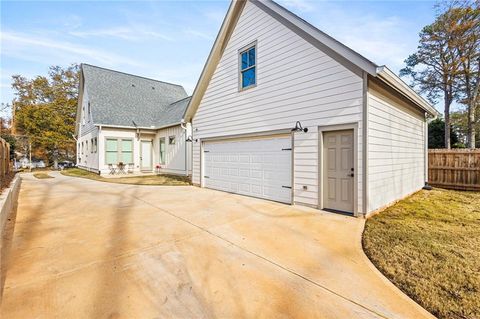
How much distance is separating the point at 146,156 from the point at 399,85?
49.2 ft

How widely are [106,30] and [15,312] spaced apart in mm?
12393

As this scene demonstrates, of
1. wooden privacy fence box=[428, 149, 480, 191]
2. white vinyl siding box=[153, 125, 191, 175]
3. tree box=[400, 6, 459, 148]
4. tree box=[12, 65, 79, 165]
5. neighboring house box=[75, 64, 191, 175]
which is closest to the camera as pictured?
wooden privacy fence box=[428, 149, 480, 191]

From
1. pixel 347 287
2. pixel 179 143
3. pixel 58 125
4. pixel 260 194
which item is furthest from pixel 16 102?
pixel 347 287

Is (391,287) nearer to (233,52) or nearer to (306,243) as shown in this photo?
(306,243)

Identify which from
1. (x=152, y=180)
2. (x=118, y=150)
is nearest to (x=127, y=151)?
(x=118, y=150)

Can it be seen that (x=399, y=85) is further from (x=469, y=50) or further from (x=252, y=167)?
(x=469, y=50)

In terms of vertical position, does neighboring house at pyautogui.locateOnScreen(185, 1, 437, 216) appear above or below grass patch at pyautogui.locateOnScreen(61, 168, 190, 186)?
above

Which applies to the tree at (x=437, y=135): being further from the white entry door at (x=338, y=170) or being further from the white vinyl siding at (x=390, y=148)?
the white entry door at (x=338, y=170)

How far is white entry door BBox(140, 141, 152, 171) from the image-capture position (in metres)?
16.0

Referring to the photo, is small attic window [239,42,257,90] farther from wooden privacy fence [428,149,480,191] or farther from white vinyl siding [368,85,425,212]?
wooden privacy fence [428,149,480,191]

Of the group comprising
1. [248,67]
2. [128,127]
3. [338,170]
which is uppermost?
[248,67]

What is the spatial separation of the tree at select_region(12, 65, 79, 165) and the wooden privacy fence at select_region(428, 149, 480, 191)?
99.1 feet

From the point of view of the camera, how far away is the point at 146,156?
16203 mm

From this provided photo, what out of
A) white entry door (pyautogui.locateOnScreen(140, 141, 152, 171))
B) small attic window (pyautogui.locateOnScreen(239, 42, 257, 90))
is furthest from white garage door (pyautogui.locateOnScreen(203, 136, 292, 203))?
white entry door (pyautogui.locateOnScreen(140, 141, 152, 171))
